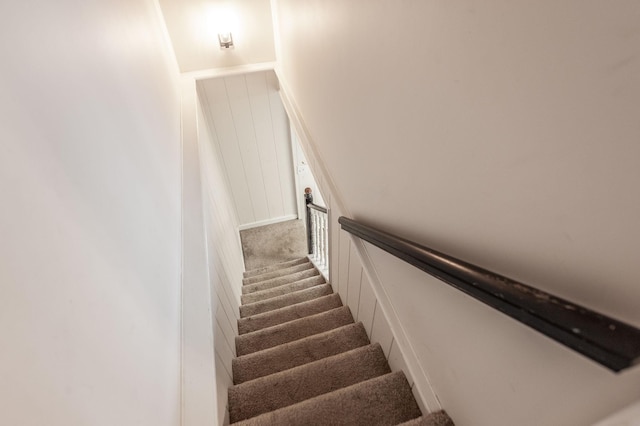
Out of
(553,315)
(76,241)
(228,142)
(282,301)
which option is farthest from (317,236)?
(553,315)

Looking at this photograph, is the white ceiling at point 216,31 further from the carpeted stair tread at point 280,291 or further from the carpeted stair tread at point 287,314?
the carpeted stair tread at point 287,314

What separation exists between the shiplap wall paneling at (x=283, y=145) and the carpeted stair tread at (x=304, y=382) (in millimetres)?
2845

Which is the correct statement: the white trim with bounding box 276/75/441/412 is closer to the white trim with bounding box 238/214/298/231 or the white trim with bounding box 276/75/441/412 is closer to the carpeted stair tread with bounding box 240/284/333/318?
the carpeted stair tread with bounding box 240/284/333/318

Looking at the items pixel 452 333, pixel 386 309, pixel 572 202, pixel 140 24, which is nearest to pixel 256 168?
pixel 140 24

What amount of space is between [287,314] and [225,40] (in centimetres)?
256

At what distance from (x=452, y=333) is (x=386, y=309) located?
410mm

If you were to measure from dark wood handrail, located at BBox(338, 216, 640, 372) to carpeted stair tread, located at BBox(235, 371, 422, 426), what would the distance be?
806 millimetres

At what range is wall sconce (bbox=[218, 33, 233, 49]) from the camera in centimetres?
281

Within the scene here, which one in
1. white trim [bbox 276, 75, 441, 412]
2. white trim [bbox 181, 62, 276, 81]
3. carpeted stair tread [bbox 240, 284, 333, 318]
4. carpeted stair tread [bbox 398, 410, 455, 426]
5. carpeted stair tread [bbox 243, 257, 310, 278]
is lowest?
carpeted stair tread [bbox 243, 257, 310, 278]

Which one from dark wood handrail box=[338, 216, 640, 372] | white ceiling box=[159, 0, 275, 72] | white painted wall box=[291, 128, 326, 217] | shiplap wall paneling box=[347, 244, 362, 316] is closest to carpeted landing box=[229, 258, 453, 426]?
shiplap wall paneling box=[347, 244, 362, 316]

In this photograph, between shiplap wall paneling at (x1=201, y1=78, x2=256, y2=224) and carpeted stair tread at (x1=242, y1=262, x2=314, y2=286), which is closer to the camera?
shiplap wall paneling at (x1=201, y1=78, x2=256, y2=224)

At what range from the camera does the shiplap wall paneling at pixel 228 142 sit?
10.4 feet

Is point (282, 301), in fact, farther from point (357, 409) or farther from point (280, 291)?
point (357, 409)

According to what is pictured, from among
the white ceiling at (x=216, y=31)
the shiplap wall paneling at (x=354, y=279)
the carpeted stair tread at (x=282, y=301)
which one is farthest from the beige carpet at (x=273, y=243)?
the shiplap wall paneling at (x=354, y=279)
